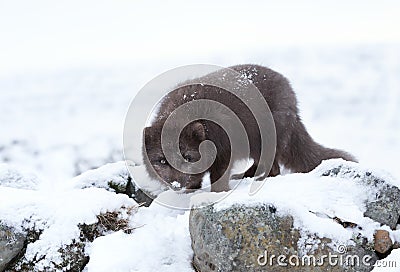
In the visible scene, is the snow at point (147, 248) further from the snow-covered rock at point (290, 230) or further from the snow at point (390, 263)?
the snow at point (390, 263)

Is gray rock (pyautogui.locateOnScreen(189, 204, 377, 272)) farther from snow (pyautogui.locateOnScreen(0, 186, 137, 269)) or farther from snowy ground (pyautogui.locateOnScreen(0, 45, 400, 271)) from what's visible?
snowy ground (pyautogui.locateOnScreen(0, 45, 400, 271))

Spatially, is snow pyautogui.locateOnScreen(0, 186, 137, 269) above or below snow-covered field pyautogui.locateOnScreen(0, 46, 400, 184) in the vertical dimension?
above

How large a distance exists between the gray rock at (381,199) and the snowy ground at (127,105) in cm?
530

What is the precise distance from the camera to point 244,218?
369 centimetres

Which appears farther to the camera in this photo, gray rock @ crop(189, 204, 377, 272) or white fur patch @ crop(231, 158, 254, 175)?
white fur patch @ crop(231, 158, 254, 175)

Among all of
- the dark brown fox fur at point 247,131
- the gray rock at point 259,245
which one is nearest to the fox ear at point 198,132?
the dark brown fox fur at point 247,131

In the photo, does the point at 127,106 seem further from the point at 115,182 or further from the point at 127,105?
the point at 115,182

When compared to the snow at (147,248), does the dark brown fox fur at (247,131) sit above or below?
above

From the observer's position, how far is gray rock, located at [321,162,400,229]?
13.1 feet

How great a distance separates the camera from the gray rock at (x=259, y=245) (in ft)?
11.9

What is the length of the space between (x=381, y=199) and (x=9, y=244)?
9.52 ft

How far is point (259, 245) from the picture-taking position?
363cm

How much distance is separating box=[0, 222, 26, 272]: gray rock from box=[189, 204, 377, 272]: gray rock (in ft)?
4.77

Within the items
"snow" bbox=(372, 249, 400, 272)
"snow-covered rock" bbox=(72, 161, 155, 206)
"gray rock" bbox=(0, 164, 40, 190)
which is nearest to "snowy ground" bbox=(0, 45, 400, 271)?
"gray rock" bbox=(0, 164, 40, 190)
